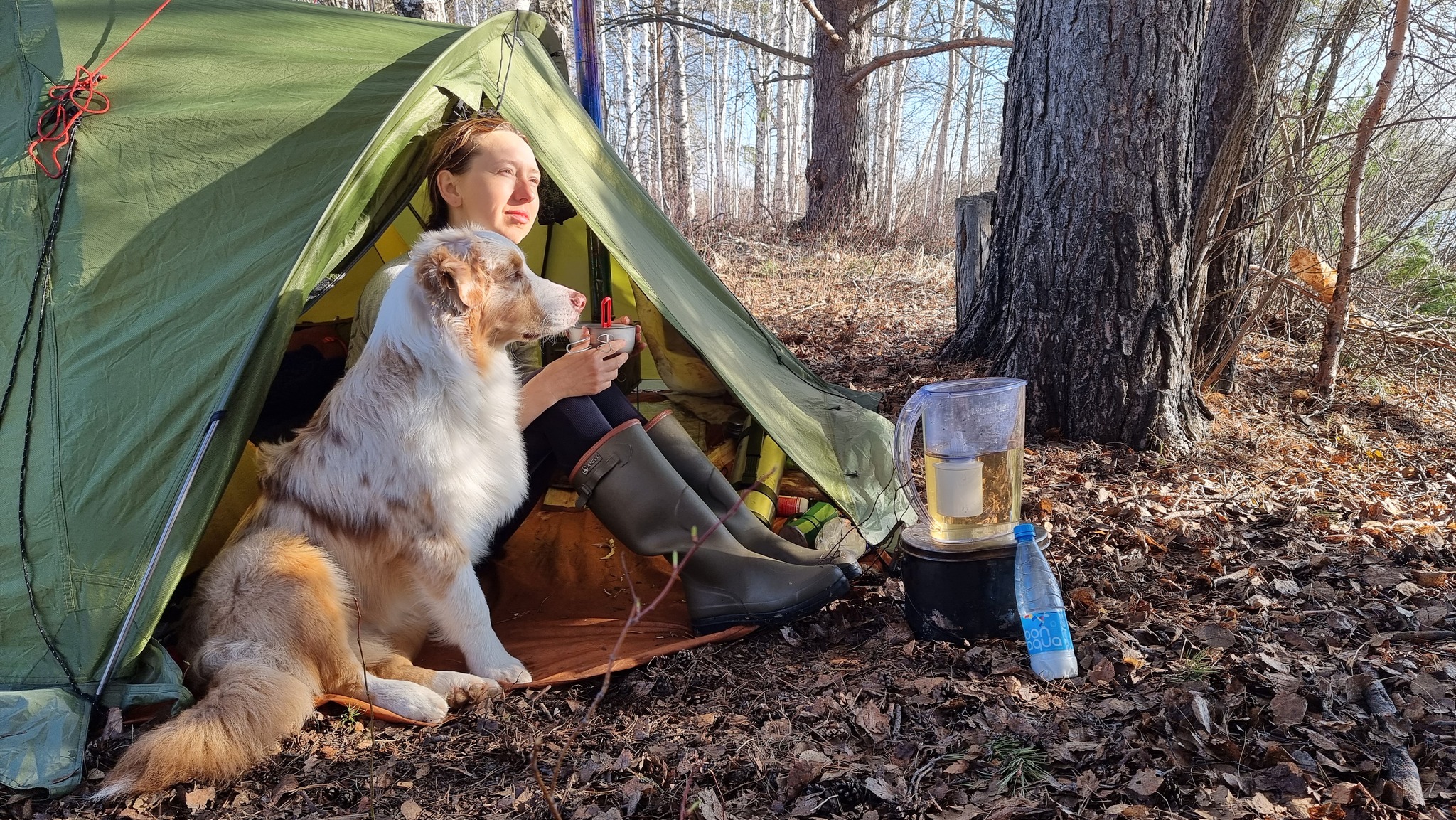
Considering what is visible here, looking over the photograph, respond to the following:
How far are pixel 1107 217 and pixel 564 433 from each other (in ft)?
8.18

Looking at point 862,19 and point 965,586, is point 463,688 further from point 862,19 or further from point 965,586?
point 862,19

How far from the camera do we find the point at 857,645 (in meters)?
2.81

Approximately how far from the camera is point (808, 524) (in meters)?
3.56

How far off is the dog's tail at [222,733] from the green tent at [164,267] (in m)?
0.22

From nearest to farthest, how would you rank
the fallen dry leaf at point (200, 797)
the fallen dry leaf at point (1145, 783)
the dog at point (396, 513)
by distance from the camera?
the fallen dry leaf at point (1145, 783), the fallen dry leaf at point (200, 797), the dog at point (396, 513)

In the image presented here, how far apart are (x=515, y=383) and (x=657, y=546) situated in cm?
70

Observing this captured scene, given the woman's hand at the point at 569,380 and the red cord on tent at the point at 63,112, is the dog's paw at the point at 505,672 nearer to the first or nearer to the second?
the woman's hand at the point at 569,380

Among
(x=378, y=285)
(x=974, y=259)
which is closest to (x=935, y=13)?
(x=974, y=259)

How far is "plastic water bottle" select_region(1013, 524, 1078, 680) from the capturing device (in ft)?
7.91

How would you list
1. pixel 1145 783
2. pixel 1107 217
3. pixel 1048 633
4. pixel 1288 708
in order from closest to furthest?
pixel 1145 783 → pixel 1288 708 → pixel 1048 633 → pixel 1107 217

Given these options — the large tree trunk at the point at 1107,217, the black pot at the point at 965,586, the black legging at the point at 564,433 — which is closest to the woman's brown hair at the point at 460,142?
the black legging at the point at 564,433

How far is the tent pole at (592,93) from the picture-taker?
4.33 metres

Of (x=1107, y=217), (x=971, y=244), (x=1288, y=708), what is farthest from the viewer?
(x=971, y=244)

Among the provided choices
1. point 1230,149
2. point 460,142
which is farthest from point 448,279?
point 1230,149
